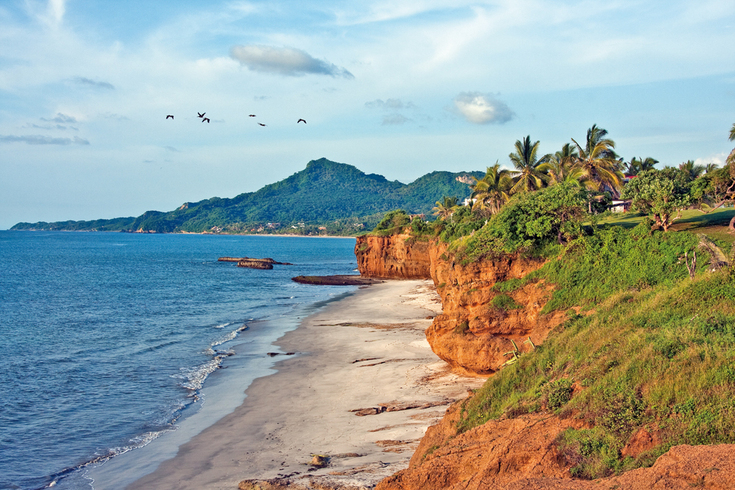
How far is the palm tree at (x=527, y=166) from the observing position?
38.9 meters

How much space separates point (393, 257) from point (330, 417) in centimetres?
5342

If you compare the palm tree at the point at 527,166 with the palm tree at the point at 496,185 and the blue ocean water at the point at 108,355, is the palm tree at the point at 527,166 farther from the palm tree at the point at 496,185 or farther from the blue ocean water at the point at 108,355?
the blue ocean water at the point at 108,355

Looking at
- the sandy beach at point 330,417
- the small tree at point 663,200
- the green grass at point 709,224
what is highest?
the small tree at point 663,200

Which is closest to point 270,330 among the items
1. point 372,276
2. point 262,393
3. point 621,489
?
point 262,393

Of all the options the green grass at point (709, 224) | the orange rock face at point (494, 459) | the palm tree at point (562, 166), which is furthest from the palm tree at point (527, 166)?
the orange rock face at point (494, 459)

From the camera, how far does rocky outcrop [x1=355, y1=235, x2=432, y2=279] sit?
66.9 metres

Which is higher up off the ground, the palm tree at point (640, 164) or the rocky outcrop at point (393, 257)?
the palm tree at point (640, 164)

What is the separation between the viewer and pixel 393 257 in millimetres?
70812

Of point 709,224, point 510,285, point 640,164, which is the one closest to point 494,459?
point 510,285

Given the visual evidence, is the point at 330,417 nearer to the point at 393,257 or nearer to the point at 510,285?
the point at 510,285

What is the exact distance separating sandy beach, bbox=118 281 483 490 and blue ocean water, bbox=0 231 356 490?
2.70 metres

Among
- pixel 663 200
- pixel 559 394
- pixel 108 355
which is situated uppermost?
pixel 663 200

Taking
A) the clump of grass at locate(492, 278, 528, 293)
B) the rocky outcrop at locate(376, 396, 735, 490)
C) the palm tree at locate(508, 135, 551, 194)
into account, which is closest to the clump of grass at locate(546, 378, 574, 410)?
the rocky outcrop at locate(376, 396, 735, 490)

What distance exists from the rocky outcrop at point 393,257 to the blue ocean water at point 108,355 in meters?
12.1
